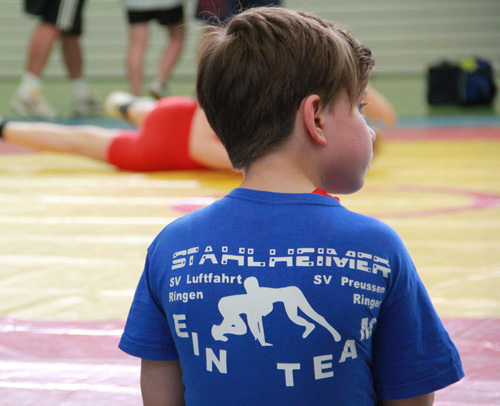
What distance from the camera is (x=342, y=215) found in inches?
34.5

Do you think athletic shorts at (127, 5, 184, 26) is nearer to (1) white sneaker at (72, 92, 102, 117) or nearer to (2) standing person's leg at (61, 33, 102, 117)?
(2) standing person's leg at (61, 33, 102, 117)

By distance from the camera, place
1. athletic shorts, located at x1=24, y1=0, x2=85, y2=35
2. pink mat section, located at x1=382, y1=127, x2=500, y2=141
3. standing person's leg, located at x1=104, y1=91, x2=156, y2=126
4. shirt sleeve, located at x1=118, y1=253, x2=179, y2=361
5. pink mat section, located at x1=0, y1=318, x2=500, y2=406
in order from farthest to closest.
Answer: athletic shorts, located at x1=24, y1=0, x2=85, y2=35 → pink mat section, located at x1=382, y1=127, x2=500, y2=141 → standing person's leg, located at x1=104, y1=91, x2=156, y2=126 → pink mat section, located at x1=0, y1=318, x2=500, y2=406 → shirt sleeve, located at x1=118, y1=253, x2=179, y2=361

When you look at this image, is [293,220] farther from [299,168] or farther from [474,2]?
[474,2]

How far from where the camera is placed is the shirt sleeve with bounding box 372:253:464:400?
0.87 m

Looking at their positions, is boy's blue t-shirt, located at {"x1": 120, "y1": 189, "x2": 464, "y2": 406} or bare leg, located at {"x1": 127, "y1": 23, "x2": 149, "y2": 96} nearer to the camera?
boy's blue t-shirt, located at {"x1": 120, "y1": 189, "x2": 464, "y2": 406}

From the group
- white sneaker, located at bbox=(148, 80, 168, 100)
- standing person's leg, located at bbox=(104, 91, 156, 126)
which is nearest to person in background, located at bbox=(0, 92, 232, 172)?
standing person's leg, located at bbox=(104, 91, 156, 126)

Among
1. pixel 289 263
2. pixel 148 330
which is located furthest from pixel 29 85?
pixel 289 263

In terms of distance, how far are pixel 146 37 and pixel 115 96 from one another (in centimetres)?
176

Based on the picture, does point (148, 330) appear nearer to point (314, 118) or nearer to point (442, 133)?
point (314, 118)

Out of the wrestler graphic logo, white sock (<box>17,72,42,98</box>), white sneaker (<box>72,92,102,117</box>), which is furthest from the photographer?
white sneaker (<box>72,92,102,117</box>)

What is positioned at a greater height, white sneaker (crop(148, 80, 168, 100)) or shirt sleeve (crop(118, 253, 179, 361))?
shirt sleeve (crop(118, 253, 179, 361))

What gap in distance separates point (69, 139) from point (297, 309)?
2.73 m

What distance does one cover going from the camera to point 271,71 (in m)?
0.88

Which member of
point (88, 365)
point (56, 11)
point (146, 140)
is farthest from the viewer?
point (56, 11)
